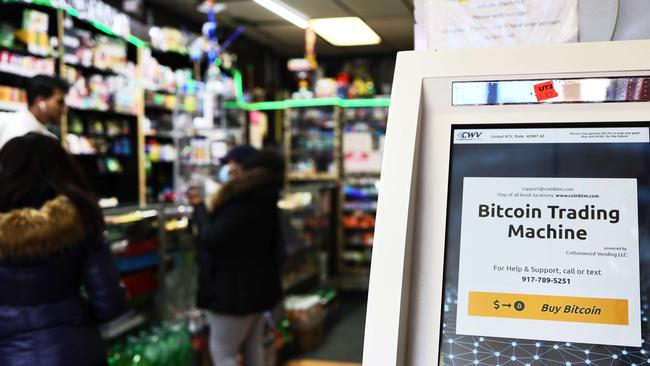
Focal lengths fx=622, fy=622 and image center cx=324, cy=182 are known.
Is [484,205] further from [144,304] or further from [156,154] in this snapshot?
[156,154]

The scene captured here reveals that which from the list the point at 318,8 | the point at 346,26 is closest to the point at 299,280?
the point at 346,26

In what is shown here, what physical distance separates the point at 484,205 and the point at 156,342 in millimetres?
3116

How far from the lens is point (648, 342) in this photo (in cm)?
88

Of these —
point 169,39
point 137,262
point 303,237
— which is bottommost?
point 303,237

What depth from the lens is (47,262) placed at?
220cm

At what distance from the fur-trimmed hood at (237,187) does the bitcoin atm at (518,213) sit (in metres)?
2.40

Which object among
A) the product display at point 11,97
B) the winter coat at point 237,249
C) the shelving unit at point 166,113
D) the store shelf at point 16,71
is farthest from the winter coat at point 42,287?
the shelving unit at point 166,113

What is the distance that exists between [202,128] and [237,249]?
15.0 ft

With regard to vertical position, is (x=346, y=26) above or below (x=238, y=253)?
above

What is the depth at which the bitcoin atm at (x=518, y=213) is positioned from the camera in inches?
35.5

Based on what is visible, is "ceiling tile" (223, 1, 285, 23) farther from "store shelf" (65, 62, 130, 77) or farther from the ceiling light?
"store shelf" (65, 62, 130, 77)

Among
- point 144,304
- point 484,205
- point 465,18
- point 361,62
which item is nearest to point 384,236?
point 484,205

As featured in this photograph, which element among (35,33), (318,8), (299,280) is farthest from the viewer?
(299,280)

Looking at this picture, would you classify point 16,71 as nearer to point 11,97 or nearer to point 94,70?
point 11,97
